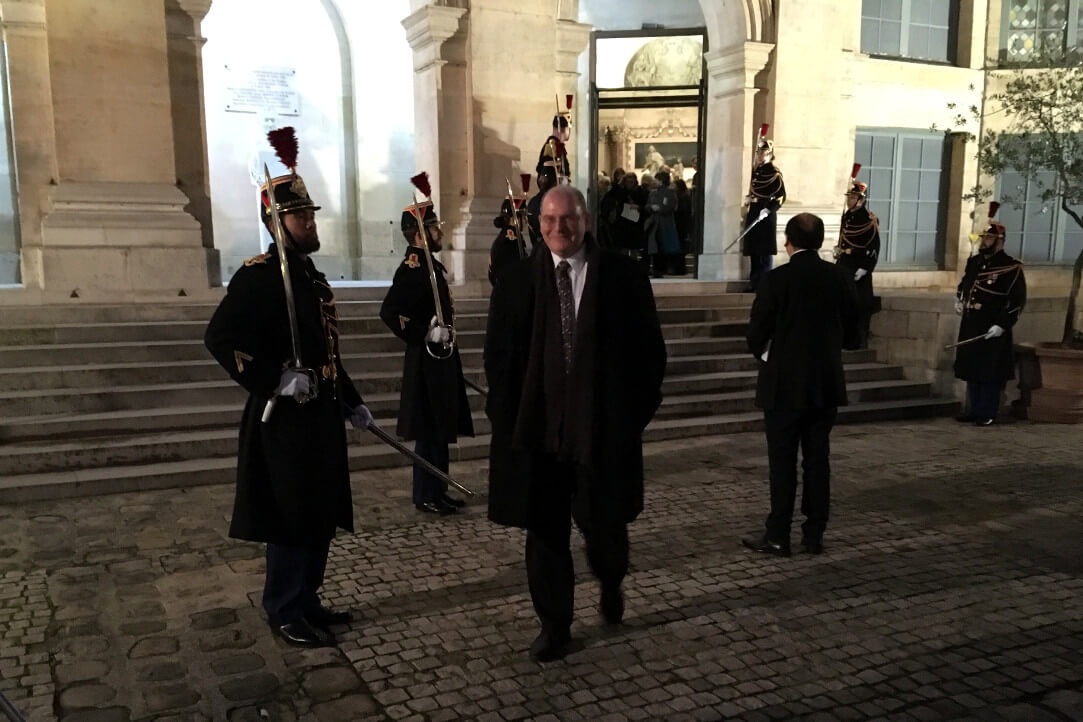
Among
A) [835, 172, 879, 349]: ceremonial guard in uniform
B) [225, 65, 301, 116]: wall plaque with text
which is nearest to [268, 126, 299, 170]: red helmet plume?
[835, 172, 879, 349]: ceremonial guard in uniform

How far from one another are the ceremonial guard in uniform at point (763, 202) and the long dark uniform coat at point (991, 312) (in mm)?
2661

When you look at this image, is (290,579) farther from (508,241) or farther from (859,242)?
(859,242)

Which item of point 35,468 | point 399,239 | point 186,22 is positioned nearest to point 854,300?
point 35,468

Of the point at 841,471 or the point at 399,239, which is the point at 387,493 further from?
the point at 399,239

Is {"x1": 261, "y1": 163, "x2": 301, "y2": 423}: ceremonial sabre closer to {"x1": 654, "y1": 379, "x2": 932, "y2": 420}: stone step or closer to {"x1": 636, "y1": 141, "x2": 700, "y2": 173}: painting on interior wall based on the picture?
{"x1": 654, "y1": 379, "x2": 932, "y2": 420}: stone step

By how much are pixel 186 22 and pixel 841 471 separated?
314 inches

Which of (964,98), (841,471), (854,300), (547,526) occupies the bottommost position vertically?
(841,471)

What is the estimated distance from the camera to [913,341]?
986 cm

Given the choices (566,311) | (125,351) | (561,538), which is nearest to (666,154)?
(125,351)

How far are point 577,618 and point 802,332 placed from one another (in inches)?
75.5

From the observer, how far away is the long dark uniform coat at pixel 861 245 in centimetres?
977

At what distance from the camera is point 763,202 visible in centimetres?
1088

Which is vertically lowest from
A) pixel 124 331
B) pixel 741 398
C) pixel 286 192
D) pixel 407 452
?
pixel 741 398

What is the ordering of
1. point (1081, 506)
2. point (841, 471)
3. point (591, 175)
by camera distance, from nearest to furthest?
point (1081, 506) < point (841, 471) < point (591, 175)
